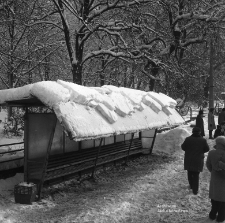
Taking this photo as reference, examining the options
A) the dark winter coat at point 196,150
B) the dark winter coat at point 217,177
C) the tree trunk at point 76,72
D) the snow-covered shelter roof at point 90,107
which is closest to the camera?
the dark winter coat at point 217,177

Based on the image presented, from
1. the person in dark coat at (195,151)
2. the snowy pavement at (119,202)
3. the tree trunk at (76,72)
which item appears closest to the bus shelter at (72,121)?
the snowy pavement at (119,202)

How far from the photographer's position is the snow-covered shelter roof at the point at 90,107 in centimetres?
533

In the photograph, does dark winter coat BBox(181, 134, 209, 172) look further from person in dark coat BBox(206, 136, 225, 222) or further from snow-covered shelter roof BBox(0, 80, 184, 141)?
snow-covered shelter roof BBox(0, 80, 184, 141)

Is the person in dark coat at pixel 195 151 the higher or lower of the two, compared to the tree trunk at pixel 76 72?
lower

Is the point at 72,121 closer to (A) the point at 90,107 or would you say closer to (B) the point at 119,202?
(A) the point at 90,107

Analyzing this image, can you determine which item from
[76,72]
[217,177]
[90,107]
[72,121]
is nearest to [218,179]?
[217,177]

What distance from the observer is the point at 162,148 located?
1213 cm

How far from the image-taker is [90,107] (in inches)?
250

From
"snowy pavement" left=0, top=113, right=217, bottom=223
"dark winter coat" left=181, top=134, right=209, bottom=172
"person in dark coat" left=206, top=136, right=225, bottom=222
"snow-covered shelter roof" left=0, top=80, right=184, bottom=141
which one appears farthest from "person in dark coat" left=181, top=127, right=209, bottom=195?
"snow-covered shelter roof" left=0, top=80, right=184, bottom=141

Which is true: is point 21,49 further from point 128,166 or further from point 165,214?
point 165,214

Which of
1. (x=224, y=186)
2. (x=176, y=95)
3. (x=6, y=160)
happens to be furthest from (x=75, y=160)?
(x=176, y=95)

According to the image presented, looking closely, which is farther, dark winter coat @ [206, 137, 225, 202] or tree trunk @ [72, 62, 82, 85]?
tree trunk @ [72, 62, 82, 85]

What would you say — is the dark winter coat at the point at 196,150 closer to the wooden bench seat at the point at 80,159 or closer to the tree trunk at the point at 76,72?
the wooden bench seat at the point at 80,159

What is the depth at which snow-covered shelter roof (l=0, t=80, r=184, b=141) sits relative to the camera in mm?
5328
